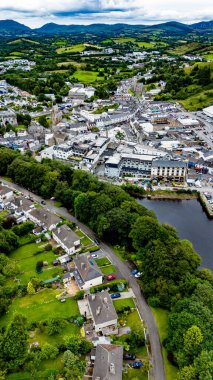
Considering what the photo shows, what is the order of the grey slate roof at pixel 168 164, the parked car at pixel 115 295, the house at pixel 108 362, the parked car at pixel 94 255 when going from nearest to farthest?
the house at pixel 108 362, the parked car at pixel 115 295, the parked car at pixel 94 255, the grey slate roof at pixel 168 164

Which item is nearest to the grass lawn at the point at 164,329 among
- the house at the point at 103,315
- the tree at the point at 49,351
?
the house at the point at 103,315

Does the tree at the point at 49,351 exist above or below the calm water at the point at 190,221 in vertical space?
above

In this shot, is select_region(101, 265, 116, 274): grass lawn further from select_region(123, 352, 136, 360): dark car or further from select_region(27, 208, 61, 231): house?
select_region(123, 352, 136, 360): dark car

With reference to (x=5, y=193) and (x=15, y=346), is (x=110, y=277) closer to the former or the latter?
(x=15, y=346)

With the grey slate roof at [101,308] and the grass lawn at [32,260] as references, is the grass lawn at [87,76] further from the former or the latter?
the grey slate roof at [101,308]

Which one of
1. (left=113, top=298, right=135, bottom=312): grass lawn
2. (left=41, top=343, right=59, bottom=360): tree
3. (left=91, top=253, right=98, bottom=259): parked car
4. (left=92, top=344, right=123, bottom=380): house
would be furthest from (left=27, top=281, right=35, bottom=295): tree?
(left=92, top=344, right=123, bottom=380): house

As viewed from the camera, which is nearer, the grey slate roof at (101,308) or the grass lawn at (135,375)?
the grass lawn at (135,375)

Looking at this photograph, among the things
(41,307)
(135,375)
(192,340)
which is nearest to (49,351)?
(41,307)
